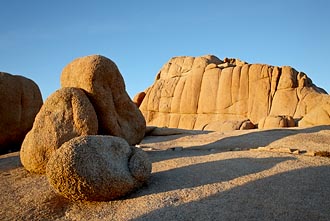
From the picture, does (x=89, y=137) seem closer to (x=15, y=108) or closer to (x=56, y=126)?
(x=56, y=126)

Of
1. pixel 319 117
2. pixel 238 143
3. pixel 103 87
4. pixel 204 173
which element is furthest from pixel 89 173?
pixel 319 117

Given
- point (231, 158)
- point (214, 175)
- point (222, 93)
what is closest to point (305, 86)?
point (222, 93)

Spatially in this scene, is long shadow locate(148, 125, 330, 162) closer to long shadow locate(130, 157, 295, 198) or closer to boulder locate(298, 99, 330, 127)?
long shadow locate(130, 157, 295, 198)

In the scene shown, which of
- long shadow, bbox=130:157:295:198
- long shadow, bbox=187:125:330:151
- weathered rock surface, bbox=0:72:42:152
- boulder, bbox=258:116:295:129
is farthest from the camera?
boulder, bbox=258:116:295:129

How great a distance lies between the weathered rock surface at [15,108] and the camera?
11.4 metres

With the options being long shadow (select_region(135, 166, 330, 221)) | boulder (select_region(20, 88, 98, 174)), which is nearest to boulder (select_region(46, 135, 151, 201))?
long shadow (select_region(135, 166, 330, 221))

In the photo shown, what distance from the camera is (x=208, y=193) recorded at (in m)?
5.31

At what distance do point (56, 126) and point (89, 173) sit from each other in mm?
2709

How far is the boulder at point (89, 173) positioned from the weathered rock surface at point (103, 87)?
2.95 m

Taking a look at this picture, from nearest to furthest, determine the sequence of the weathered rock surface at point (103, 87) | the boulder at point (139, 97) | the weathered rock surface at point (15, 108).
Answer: the weathered rock surface at point (103, 87) < the weathered rock surface at point (15, 108) < the boulder at point (139, 97)

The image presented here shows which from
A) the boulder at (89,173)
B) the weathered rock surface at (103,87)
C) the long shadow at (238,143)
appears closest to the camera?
the boulder at (89,173)

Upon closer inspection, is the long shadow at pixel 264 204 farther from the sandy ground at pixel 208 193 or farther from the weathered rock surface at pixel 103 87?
the weathered rock surface at pixel 103 87

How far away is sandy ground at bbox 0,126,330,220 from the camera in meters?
4.66

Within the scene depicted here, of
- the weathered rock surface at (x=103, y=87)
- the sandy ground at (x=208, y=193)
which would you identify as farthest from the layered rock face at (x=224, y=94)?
the sandy ground at (x=208, y=193)
